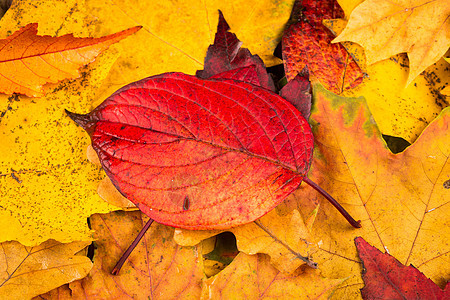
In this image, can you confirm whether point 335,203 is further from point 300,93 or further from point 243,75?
point 243,75

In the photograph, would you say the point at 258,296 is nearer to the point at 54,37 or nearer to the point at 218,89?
the point at 218,89

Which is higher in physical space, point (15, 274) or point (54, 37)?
point (54, 37)

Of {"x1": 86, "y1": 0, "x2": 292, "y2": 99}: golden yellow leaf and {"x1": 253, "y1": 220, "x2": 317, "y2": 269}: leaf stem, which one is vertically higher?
{"x1": 86, "y1": 0, "x2": 292, "y2": 99}: golden yellow leaf

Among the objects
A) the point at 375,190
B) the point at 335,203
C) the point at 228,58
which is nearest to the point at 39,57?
the point at 228,58

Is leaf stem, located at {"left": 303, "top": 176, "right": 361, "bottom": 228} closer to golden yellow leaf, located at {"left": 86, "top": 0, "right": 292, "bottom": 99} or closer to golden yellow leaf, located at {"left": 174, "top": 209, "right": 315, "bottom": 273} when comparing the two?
golden yellow leaf, located at {"left": 174, "top": 209, "right": 315, "bottom": 273}

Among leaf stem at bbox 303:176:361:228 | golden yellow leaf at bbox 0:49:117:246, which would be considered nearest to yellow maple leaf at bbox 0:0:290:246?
golden yellow leaf at bbox 0:49:117:246

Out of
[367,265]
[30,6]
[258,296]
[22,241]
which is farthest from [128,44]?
[367,265]
